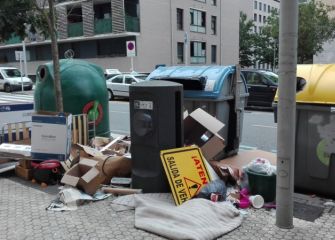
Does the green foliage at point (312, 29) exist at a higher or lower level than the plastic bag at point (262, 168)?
higher

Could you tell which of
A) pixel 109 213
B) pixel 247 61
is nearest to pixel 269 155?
pixel 109 213

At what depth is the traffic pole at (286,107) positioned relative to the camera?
12.5 feet

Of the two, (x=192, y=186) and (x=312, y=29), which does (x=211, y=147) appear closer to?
(x=192, y=186)

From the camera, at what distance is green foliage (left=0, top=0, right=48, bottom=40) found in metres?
7.57

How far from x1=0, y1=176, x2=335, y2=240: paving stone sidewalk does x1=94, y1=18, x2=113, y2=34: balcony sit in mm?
28750

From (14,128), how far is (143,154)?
3.17m

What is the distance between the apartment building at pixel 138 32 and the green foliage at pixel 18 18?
21.0 meters

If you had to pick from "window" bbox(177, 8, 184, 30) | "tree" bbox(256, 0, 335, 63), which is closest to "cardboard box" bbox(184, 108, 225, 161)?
"tree" bbox(256, 0, 335, 63)

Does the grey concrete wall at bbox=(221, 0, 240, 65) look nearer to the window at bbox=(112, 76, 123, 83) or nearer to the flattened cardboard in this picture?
the window at bbox=(112, 76, 123, 83)

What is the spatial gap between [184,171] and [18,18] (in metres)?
4.81

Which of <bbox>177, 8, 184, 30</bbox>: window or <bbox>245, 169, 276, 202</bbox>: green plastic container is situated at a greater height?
<bbox>177, 8, 184, 30</bbox>: window

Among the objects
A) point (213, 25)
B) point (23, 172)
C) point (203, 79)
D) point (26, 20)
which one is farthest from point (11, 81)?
point (203, 79)

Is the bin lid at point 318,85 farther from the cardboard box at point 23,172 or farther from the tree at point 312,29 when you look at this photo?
the tree at point 312,29

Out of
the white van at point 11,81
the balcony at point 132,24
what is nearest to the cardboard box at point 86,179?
the white van at point 11,81
